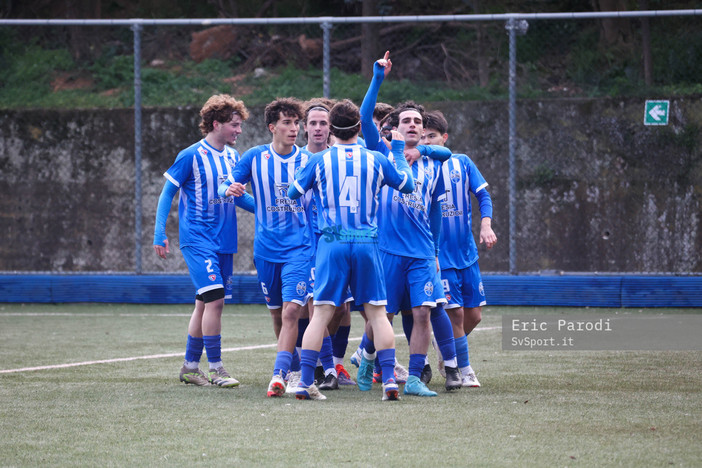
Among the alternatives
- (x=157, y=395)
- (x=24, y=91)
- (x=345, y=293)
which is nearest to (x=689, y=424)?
(x=345, y=293)

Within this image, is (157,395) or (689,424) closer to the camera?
(689,424)

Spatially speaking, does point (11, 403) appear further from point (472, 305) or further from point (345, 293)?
point (472, 305)

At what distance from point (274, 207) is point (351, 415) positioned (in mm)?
2029

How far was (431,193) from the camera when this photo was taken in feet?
23.6

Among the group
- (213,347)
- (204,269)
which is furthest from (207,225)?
(213,347)

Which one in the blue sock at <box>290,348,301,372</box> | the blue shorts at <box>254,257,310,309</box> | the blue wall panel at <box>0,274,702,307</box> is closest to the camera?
the blue shorts at <box>254,257,310,309</box>

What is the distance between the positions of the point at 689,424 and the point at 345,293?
7.42ft

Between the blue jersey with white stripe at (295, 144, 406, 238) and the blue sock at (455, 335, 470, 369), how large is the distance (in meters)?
1.35

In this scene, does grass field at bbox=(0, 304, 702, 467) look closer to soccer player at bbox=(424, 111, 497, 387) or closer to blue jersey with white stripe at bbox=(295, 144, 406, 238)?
soccer player at bbox=(424, 111, 497, 387)

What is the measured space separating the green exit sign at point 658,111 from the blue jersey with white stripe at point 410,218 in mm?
7702

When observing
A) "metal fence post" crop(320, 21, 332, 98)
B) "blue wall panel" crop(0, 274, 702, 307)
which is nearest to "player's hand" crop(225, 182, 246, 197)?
"metal fence post" crop(320, 21, 332, 98)

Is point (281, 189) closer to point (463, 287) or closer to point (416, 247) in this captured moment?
point (416, 247)

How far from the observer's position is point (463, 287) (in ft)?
24.9

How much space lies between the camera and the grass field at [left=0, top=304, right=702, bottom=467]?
4.60m
